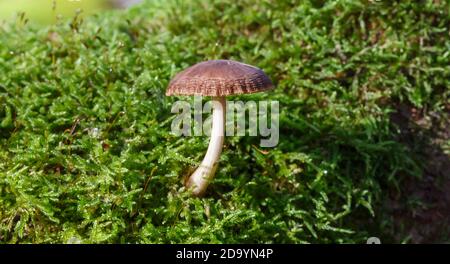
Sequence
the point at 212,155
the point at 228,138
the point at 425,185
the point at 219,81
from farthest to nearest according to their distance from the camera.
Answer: the point at 425,185 → the point at 228,138 → the point at 212,155 → the point at 219,81

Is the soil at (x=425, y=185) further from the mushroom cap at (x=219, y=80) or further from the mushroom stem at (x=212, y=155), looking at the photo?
the mushroom cap at (x=219, y=80)

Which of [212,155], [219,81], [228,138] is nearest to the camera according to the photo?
[219,81]

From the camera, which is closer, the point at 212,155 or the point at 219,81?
the point at 219,81

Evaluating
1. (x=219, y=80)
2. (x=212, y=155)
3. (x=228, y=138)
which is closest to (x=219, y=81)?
(x=219, y=80)

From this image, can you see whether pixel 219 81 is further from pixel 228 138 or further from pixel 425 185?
pixel 425 185

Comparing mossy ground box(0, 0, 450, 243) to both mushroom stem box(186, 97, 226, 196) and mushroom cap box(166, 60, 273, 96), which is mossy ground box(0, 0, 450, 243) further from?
mushroom cap box(166, 60, 273, 96)

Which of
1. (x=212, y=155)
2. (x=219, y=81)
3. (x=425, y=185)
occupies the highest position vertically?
(x=219, y=81)

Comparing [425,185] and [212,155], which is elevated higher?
[212,155]

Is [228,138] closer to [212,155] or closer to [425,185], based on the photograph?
[212,155]

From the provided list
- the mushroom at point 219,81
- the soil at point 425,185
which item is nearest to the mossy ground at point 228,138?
the soil at point 425,185
